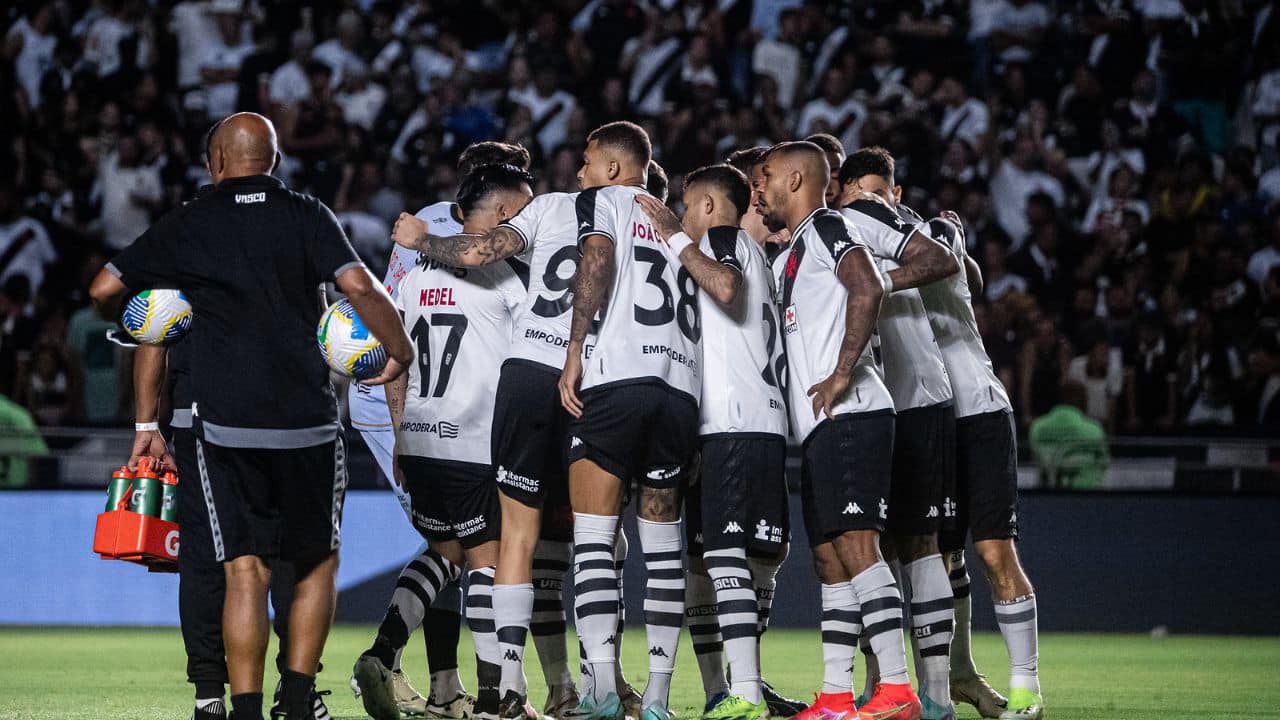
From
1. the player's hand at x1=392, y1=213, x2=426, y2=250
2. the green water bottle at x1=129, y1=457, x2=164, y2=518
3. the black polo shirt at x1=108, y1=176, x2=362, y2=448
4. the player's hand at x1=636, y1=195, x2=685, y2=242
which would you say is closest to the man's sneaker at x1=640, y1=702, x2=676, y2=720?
the black polo shirt at x1=108, y1=176, x2=362, y2=448

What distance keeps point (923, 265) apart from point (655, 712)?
2.27m

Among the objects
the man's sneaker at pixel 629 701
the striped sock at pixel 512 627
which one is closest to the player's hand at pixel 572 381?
the striped sock at pixel 512 627

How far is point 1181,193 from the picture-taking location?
16.1m

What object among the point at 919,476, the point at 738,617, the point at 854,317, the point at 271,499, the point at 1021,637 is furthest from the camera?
the point at 1021,637

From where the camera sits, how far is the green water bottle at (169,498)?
6.55m

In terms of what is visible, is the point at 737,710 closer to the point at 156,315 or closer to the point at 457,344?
the point at 457,344

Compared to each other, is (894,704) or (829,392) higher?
(829,392)

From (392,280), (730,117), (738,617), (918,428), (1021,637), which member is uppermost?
(730,117)

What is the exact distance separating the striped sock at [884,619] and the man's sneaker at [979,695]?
121cm

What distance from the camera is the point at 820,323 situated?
7043mm

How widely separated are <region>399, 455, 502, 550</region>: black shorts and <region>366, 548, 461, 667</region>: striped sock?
320 millimetres

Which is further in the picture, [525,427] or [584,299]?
[525,427]

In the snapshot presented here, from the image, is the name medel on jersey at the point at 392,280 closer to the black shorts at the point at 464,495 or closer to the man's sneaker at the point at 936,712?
the black shorts at the point at 464,495

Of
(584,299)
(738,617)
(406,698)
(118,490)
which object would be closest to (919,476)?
(738,617)
